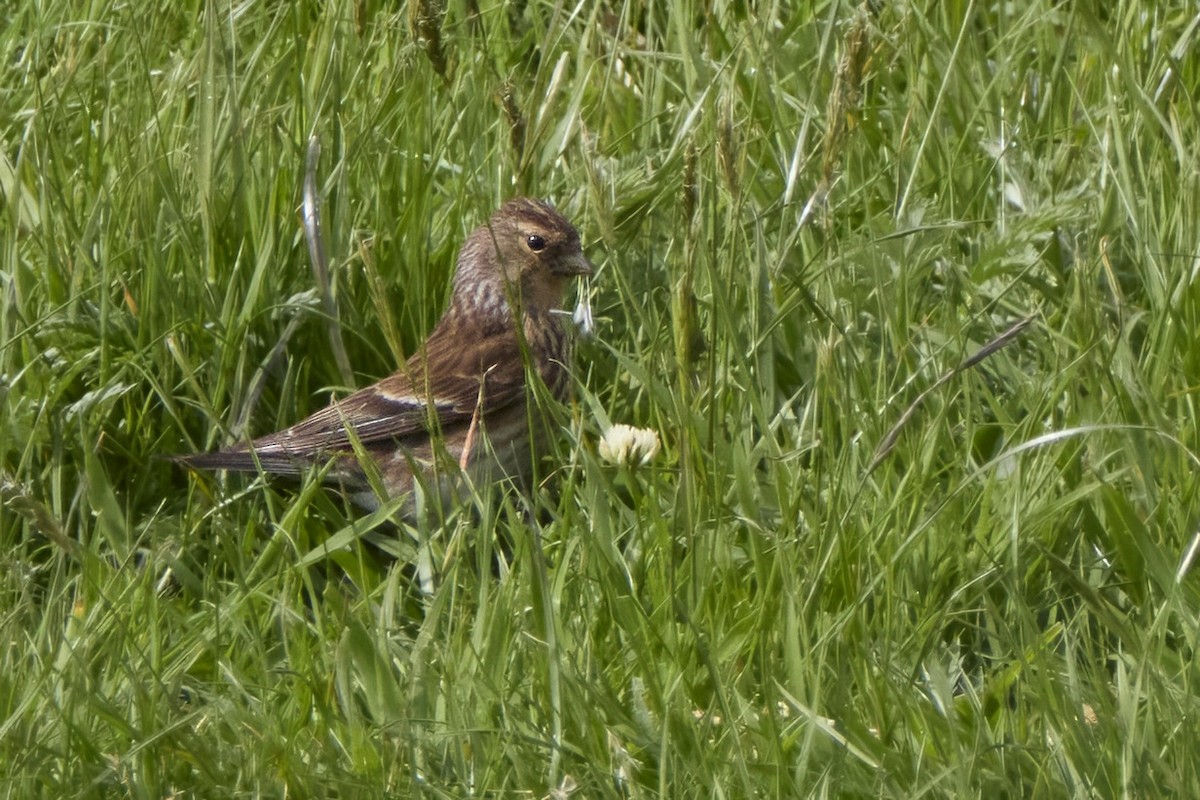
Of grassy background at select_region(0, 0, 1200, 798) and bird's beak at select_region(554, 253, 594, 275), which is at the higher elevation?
grassy background at select_region(0, 0, 1200, 798)

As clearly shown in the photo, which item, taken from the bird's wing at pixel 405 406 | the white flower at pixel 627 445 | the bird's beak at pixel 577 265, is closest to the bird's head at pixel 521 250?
the bird's beak at pixel 577 265

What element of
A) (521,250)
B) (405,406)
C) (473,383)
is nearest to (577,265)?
(521,250)

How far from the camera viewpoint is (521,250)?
201 inches

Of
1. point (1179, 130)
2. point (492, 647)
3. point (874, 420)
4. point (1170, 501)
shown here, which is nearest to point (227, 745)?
point (492, 647)

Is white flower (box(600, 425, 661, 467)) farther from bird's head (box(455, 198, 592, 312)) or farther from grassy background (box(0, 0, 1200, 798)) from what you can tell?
bird's head (box(455, 198, 592, 312))

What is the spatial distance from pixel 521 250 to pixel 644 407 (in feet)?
A: 2.28

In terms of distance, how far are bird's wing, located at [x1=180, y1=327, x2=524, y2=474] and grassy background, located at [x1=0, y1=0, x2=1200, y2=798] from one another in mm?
94

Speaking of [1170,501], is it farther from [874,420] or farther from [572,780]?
[572,780]

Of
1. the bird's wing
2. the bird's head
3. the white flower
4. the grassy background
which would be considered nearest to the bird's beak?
the bird's head

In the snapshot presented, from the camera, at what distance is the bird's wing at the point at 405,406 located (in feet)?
14.9

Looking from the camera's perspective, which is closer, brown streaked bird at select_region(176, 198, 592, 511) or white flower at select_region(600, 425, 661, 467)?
white flower at select_region(600, 425, 661, 467)

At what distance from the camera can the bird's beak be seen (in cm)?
514

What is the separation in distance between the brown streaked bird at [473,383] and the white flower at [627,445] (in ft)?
2.71

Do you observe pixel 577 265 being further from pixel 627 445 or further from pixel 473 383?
pixel 627 445
